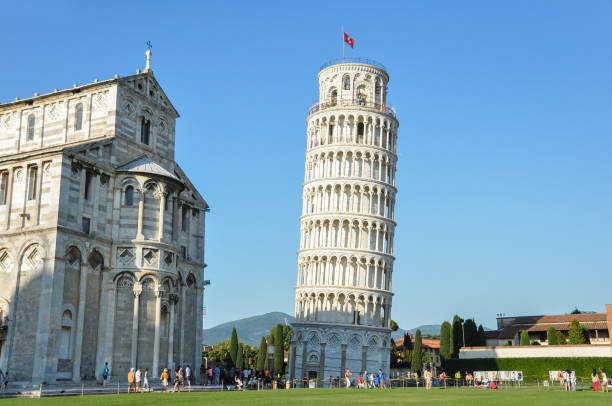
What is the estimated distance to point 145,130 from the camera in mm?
47281

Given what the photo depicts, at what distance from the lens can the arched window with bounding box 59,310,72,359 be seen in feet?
125

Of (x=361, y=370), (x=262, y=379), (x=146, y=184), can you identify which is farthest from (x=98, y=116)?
(x=361, y=370)

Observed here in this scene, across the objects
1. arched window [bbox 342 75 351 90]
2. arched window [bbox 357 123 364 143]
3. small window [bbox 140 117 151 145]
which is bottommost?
small window [bbox 140 117 151 145]

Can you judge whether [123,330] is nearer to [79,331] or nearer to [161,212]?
[79,331]

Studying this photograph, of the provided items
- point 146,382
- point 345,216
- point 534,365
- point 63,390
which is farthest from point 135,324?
point 534,365

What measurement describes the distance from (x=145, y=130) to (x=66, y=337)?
603 inches

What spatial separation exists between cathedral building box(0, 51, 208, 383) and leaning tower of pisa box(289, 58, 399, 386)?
81.6 feet

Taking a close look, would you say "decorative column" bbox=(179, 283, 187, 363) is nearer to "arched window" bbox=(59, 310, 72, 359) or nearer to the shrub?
"arched window" bbox=(59, 310, 72, 359)

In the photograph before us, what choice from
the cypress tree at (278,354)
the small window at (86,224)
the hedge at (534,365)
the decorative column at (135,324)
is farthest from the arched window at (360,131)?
the small window at (86,224)

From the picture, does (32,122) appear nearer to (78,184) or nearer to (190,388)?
(78,184)

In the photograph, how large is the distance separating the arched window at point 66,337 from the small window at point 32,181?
6888 mm

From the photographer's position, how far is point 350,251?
237 feet

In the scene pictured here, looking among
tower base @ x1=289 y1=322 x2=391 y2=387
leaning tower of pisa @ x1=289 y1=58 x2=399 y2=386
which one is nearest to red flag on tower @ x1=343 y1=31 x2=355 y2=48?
leaning tower of pisa @ x1=289 y1=58 x2=399 y2=386

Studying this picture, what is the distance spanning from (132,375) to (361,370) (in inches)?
1520
